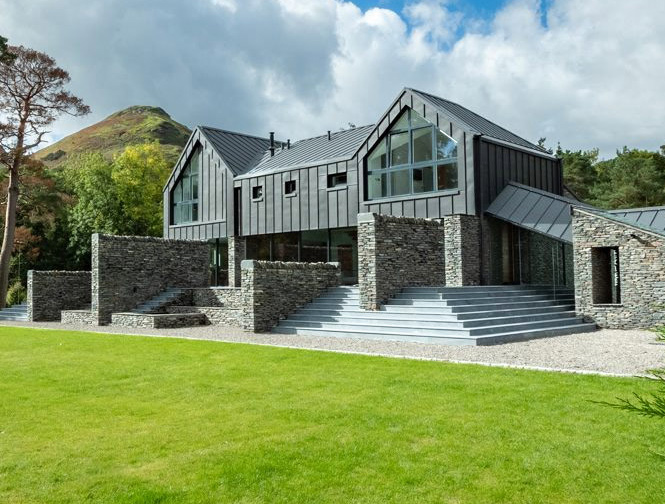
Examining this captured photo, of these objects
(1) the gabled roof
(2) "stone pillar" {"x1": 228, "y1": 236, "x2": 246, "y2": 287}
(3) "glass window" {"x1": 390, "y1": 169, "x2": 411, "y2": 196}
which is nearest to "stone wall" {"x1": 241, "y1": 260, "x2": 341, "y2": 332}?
(3) "glass window" {"x1": 390, "y1": 169, "x2": 411, "y2": 196}

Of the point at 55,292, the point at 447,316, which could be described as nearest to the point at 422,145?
the point at 447,316

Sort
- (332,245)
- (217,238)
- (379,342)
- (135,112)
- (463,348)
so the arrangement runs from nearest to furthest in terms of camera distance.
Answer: (463,348), (379,342), (332,245), (217,238), (135,112)

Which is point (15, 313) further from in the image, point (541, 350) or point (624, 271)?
point (624, 271)

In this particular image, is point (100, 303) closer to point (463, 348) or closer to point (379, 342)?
point (379, 342)

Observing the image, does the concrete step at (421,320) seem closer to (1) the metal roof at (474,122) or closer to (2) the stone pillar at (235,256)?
(1) the metal roof at (474,122)

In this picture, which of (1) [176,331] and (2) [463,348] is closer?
(2) [463,348]

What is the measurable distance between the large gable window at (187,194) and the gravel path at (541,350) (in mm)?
13084

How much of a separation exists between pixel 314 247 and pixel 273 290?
6.77m

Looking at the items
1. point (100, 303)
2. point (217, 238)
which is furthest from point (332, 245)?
point (100, 303)

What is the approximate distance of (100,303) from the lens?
2150cm

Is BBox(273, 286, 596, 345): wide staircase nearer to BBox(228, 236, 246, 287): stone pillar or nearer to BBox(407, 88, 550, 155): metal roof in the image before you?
BBox(407, 88, 550, 155): metal roof

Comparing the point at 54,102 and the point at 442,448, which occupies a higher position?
the point at 54,102

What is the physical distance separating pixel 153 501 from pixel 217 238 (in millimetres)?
23536

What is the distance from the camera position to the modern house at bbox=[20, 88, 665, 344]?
52.7 feet
